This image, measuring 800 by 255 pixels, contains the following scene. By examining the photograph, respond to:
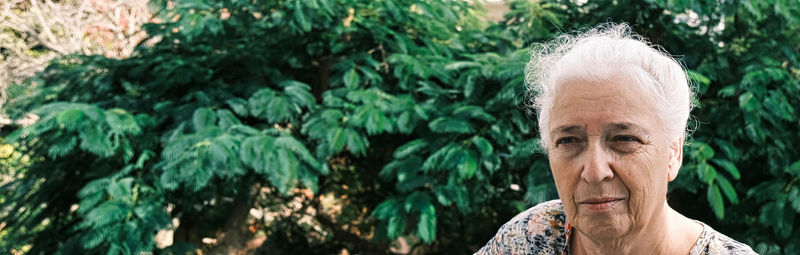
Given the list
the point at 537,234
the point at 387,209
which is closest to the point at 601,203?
the point at 537,234

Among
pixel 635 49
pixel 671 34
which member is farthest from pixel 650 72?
pixel 671 34

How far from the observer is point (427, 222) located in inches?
149

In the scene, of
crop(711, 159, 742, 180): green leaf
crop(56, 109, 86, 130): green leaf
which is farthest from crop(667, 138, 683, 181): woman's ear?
crop(56, 109, 86, 130): green leaf

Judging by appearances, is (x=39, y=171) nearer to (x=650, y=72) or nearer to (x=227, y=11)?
(x=227, y=11)

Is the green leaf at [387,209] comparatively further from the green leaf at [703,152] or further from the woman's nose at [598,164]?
the woman's nose at [598,164]

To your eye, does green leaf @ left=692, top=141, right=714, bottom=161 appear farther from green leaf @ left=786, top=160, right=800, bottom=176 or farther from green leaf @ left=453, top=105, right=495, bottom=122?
green leaf @ left=453, top=105, right=495, bottom=122

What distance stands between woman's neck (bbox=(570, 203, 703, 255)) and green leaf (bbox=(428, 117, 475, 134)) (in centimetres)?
229

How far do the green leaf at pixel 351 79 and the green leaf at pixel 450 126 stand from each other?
684mm

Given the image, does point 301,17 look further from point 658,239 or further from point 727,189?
point 658,239

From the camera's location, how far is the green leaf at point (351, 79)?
14.4 ft

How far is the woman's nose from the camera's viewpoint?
1353mm

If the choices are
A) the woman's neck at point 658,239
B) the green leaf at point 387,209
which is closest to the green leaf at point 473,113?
the green leaf at point 387,209

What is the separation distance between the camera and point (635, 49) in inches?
54.9

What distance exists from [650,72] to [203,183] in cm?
279
